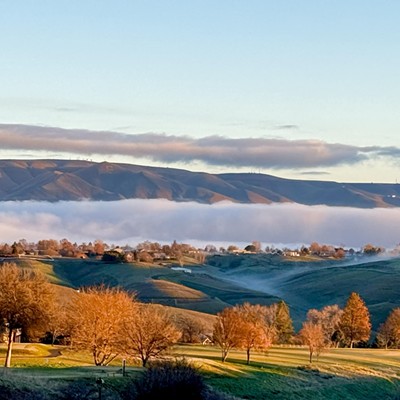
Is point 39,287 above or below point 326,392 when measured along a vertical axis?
above

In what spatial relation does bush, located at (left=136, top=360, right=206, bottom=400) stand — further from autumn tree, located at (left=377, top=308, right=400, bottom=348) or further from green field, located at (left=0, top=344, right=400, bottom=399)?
autumn tree, located at (left=377, top=308, right=400, bottom=348)

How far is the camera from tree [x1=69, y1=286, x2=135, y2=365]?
73688 mm

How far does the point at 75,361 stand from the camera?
2940 inches

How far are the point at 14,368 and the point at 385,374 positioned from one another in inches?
1480

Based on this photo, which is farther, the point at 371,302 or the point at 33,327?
the point at 371,302

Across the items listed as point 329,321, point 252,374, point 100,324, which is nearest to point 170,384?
point 252,374

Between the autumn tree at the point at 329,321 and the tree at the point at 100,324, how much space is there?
5401 centimetres

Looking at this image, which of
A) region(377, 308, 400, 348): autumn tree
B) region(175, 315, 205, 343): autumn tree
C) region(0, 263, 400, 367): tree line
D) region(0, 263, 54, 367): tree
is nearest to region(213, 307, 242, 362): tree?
region(0, 263, 400, 367): tree line

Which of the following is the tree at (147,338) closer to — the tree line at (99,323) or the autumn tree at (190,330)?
the tree line at (99,323)

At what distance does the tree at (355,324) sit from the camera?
129500mm

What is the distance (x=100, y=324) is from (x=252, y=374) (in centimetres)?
1265

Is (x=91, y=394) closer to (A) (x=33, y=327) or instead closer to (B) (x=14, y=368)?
(B) (x=14, y=368)

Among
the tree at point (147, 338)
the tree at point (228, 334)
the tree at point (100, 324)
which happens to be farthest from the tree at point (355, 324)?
the tree at point (147, 338)

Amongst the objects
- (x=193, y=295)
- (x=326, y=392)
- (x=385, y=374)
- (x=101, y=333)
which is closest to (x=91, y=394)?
(x=101, y=333)
